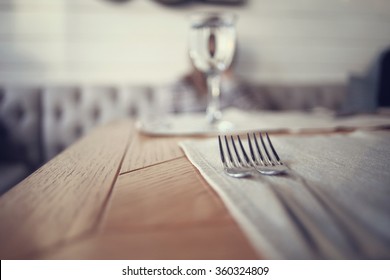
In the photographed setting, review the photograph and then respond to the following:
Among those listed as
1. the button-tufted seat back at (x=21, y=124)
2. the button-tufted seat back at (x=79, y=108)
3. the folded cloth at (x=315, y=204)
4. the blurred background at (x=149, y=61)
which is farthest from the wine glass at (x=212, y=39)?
the button-tufted seat back at (x=21, y=124)

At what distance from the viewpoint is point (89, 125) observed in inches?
57.3

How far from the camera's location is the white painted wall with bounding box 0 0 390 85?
1.48 m

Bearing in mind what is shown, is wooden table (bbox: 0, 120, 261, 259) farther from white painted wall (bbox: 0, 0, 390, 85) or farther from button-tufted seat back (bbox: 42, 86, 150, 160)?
white painted wall (bbox: 0, 0, 390, 85)

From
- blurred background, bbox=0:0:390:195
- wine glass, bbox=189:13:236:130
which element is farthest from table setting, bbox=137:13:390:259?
blurred background, bbox=0:0:390:195

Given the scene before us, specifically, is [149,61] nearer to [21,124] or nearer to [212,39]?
[21,124]

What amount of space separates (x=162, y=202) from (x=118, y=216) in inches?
1.5

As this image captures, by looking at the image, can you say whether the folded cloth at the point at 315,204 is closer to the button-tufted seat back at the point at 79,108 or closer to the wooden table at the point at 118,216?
the wooden table at the point at 118,216

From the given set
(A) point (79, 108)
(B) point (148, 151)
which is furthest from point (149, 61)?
(B) point (148, 151)

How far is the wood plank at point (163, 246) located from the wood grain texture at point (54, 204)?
15 mm

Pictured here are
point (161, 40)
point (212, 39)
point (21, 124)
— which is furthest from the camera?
point (161, 40)

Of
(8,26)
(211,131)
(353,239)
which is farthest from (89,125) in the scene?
(353,239)

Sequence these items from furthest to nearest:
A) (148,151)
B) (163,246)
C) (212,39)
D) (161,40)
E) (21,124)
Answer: (161,40)
(21,124)
(212,39)
(148,151)
(163,246)

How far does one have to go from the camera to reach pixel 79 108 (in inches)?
56.6
